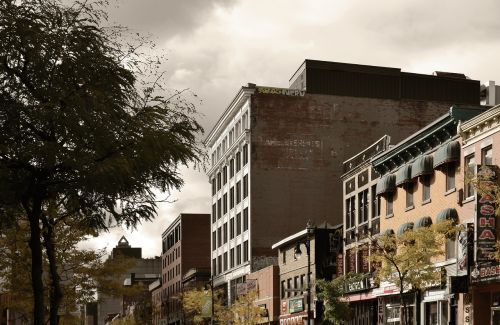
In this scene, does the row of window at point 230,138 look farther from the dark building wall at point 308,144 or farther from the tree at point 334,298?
the tree at point 334,298

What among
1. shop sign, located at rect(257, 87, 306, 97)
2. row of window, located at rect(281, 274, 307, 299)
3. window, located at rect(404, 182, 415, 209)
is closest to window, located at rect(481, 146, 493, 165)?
window, located at rect(404, 182, 415, 209)

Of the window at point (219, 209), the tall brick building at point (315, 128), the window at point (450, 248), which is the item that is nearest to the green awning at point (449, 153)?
the window at point (450, 248)

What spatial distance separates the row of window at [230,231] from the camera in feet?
302

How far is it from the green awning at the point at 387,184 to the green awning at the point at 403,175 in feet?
4.26

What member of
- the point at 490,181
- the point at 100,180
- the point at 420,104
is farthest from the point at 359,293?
the point at 100,180

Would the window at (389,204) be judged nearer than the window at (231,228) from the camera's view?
Yes

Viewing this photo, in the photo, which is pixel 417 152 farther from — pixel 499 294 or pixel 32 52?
pixel 32 52

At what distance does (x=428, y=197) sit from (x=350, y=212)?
50.2ft

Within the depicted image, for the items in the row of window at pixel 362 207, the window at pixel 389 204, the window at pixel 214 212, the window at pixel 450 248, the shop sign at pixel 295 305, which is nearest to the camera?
the window at pixel 450 248

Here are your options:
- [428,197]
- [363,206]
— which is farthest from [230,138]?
[428,197]

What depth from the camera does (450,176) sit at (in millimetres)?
45312

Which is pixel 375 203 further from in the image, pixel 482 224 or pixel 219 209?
pixel 219 209

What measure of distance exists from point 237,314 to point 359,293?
29.2 meters

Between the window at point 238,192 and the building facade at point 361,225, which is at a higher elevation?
the window at point 238,192
